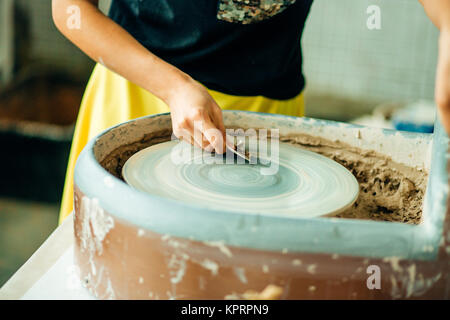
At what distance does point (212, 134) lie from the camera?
93 cm

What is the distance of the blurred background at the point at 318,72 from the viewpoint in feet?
8.95

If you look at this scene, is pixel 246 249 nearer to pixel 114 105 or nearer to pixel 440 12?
pixel 440 12

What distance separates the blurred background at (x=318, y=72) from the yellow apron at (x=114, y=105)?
4.75 feet

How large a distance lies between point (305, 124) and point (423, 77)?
2562 mm

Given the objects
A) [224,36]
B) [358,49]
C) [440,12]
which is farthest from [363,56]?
[440,12]

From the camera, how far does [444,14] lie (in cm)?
69

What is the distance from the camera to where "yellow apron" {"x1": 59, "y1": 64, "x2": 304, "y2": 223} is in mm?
1221

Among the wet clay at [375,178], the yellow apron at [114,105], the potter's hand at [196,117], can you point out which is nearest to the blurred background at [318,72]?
the yellow apron at [114,105]

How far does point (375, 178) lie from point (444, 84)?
47 centimetres

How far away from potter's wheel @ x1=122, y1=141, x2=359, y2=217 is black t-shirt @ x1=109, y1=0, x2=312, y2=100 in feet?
0.81

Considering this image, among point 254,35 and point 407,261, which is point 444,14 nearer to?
point 407,261

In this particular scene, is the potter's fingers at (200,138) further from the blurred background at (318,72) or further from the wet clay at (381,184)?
the blurred background at (318,72)

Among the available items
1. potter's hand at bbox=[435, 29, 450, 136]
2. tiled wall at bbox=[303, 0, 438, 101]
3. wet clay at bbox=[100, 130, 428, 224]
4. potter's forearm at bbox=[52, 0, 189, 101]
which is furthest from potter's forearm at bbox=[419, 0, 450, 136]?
tiled wall at bbox=[303, 0, 438, 101]

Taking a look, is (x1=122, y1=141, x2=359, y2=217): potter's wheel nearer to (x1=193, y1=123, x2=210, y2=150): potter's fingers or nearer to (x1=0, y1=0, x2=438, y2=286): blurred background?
(x1=193, y1=123, x2=210, y2=150): potter's fingers
